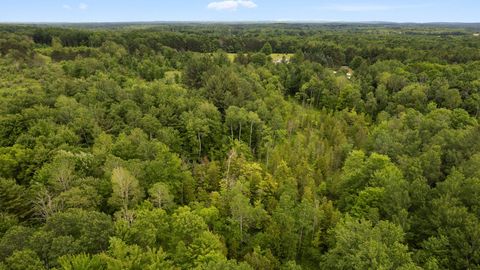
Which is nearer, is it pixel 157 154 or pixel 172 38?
pixel 157 154

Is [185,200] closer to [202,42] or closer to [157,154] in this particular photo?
[157,154]

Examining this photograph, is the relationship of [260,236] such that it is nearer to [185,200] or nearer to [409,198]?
[185,200]

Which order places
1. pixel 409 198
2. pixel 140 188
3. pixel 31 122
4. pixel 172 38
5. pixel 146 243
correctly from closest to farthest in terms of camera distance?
pixel 146 243, pixel 409 198, pixel 140 188, pixel 31 122, pixel 172 38

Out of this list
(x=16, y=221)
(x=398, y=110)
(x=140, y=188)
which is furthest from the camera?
(x=398, y=110)

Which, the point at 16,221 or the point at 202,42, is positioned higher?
the point at 202,42

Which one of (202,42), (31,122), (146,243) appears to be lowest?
(146,243)

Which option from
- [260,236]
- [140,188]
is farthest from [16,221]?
[260,236]

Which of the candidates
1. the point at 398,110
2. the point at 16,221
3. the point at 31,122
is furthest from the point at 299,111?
the point at 16,221
